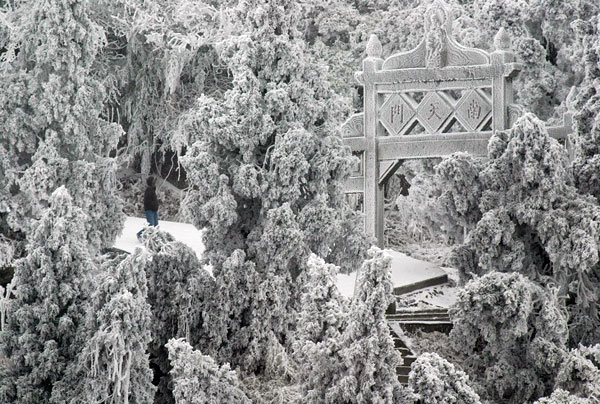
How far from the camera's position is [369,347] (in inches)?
486

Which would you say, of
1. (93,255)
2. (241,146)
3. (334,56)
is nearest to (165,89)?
(334,56)

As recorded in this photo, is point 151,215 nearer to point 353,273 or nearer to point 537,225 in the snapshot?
point 353,273

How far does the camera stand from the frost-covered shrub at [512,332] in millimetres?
13969

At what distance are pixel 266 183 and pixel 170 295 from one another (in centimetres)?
170

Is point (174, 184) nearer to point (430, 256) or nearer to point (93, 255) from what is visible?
point (430, 256)

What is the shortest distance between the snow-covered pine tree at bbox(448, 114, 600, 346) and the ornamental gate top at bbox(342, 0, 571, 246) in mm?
1541

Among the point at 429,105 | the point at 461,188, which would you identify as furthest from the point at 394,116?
the point at 461,188

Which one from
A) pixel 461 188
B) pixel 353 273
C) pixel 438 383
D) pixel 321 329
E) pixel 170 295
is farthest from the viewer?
pixel 353 273

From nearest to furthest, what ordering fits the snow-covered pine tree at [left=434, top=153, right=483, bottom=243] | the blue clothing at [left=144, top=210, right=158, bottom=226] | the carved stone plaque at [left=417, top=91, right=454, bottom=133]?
the snow-covered pine tree at [left=434, top=153, right=483, bottom=243]
the carved stone plaque at [left=417, top=91, right=454, bottom=133]
the blue clothing at [left=144, top=210, right=158, bottom=226]

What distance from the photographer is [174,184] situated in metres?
25.9

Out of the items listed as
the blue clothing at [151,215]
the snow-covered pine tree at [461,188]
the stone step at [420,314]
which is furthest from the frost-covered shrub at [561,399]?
the blue clothing at [151,215]

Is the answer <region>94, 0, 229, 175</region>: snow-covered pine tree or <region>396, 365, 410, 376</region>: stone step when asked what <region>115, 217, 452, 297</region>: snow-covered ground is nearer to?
<region>396, 365, 410, 376</region>: stone step

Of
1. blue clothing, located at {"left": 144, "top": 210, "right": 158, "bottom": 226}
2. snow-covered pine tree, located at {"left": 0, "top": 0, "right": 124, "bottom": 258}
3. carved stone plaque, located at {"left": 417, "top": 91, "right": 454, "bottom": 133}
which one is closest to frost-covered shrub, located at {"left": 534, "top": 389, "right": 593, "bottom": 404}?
carved stone plaque, located at {"left": 417, "top": 91, "right": 454, "bottom": 133}

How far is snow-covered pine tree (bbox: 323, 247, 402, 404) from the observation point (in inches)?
487
